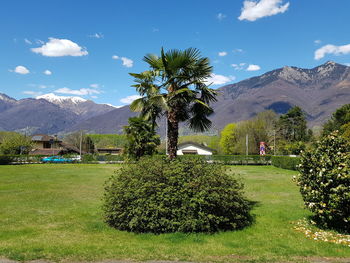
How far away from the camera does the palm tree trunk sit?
9758 mm

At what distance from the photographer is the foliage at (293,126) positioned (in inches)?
2842

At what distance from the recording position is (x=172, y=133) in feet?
32.1

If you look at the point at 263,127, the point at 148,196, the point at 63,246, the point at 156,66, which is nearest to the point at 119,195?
the point at 148,196

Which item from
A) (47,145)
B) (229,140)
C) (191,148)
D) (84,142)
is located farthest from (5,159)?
(84,142)

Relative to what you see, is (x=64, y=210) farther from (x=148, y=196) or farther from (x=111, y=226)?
(x=148, y=196)

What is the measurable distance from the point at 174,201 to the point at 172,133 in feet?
10.6

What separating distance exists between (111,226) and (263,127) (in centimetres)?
6339

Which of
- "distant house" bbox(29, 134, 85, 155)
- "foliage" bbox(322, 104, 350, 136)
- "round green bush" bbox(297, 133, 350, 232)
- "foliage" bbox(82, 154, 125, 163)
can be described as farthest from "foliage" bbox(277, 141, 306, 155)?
"distant house" bbox(29, 134, 85, 155)

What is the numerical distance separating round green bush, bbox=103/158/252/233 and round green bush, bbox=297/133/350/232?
1838mm

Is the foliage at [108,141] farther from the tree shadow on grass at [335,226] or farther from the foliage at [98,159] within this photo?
the tree shadow on grass at [335,226]

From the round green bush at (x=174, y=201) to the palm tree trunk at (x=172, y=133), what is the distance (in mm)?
1663

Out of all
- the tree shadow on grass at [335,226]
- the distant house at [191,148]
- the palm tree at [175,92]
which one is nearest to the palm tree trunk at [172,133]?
the palm tree at [175,92]

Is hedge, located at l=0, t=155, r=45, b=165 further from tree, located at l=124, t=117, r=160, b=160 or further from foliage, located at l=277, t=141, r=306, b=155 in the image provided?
foliage, located at l=277, t=141, r=306, b=155

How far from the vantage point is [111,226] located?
781cm
